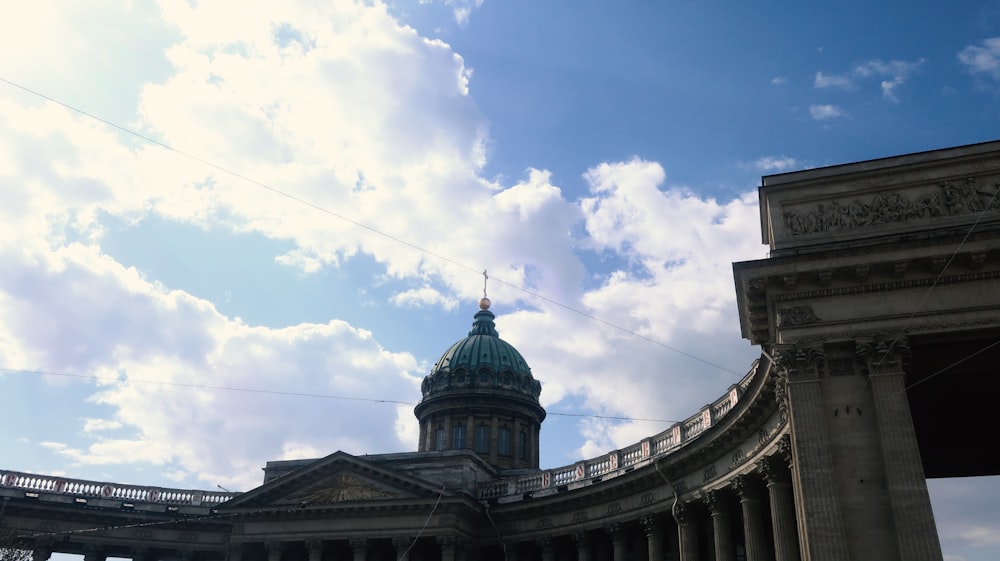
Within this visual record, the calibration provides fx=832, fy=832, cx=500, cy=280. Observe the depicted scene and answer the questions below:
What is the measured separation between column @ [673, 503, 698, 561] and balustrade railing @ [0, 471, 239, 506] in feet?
125

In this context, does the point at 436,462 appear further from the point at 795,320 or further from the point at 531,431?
the point at 795,320

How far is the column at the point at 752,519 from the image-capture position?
3378 cm

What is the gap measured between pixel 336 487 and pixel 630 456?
808 inches

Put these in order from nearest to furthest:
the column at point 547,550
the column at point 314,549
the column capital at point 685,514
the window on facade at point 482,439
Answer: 1. the column capital at point 685,514
2. the column at point 547,550
3. the column at point 314,549
4. the window on facade at point 482,439

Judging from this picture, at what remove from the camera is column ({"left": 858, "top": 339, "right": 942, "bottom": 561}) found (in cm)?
2183

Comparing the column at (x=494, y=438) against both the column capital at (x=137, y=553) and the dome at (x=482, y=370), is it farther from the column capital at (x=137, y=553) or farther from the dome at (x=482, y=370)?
the column capital at (x=137, y=553)

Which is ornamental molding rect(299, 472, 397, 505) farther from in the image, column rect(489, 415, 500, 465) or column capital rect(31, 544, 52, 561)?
column rect(489, 415, 500, 465)

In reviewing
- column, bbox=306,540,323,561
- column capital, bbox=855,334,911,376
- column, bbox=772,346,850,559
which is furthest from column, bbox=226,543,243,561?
column capital, bbox=855,334,911,376

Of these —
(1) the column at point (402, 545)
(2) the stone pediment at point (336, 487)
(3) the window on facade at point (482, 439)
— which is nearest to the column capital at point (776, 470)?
(2) the stone pediment at point (336, 487)

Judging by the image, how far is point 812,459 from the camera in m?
23.8

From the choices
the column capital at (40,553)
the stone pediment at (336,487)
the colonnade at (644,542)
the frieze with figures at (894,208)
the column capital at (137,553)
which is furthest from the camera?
the column capital at (137,553)

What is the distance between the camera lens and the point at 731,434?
35875 millimetres

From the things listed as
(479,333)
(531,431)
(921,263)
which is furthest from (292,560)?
(921,263)

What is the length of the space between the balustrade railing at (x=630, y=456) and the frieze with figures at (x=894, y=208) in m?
7.80
